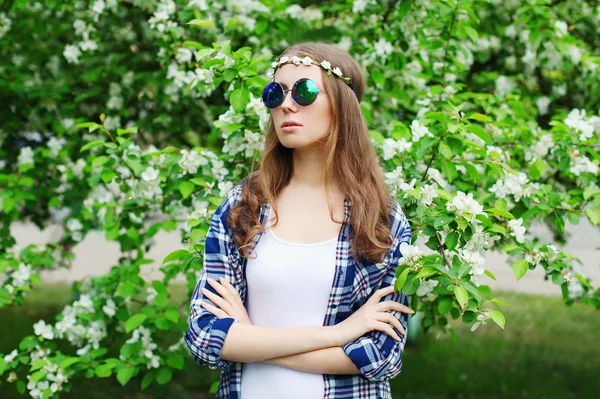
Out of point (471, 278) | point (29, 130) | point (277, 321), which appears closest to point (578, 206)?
point (471, 278)

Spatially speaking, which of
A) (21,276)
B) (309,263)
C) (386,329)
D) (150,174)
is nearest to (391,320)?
(386,329)

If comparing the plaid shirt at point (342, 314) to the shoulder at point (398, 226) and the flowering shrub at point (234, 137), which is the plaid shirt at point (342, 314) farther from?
the flowering shrub at point (234, 137)

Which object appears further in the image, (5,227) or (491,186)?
(5,227)

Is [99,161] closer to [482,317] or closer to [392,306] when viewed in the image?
[392,306]

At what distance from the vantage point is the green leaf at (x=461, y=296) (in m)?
1.89

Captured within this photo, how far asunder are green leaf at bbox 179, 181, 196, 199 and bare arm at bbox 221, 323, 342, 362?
1013 millimetres

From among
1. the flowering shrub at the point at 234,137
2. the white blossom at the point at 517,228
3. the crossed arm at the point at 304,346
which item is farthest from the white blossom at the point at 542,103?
the crossed arm at the point at 304,346

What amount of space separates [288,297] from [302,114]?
0.54 m

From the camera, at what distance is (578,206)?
3.01 m

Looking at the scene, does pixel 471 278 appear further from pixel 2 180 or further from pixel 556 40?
pixel 2 180

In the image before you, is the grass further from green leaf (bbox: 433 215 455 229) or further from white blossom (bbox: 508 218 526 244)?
green leaf (bbox: 433 215 455 229)

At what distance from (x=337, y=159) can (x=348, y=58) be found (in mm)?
331

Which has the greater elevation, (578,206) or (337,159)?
(578,206)

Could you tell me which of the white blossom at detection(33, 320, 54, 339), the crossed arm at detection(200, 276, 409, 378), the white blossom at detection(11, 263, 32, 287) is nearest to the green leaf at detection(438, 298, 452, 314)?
the crossed arm at detection(200, 276, 409, 378)
